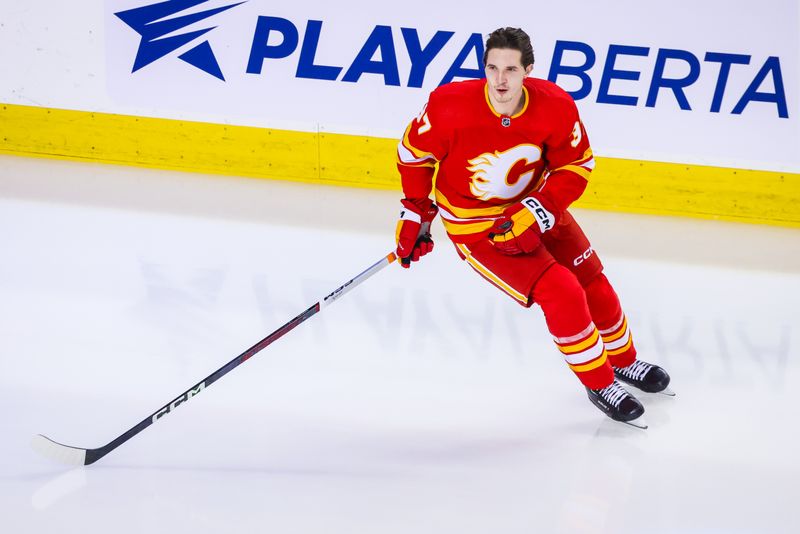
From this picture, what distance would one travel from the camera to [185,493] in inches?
94.9

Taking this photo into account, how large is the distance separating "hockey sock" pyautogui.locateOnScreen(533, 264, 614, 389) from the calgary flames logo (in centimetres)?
30

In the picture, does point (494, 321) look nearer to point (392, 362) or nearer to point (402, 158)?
point (392, 362)

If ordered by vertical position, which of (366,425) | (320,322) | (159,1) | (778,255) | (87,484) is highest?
(159,1)

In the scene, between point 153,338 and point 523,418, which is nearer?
point 523,418

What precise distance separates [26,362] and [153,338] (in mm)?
443

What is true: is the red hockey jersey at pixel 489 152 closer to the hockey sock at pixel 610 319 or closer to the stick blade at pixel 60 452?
the hockey sock at pixel 610 319

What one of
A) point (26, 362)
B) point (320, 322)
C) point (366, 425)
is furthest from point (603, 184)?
point (26, 362)

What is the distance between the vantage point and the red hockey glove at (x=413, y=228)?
2881mm

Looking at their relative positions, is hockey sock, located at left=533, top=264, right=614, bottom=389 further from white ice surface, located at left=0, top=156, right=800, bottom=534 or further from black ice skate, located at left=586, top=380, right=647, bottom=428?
white ice surface, located at left=0, top=156, right=800, bottom=534

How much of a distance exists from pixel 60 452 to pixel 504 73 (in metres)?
1.63

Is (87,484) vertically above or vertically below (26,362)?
below

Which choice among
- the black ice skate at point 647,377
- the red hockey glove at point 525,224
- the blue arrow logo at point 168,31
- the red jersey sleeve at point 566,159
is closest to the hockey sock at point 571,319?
the red hockey glove at point 525,224

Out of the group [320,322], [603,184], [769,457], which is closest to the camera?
[769,457]

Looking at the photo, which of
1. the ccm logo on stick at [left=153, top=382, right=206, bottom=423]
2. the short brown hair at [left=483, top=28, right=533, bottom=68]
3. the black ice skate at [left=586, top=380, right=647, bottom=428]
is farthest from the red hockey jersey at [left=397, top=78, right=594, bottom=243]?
the ccm logo on stick at [left=153, top=382, right=206, bottom=423]
